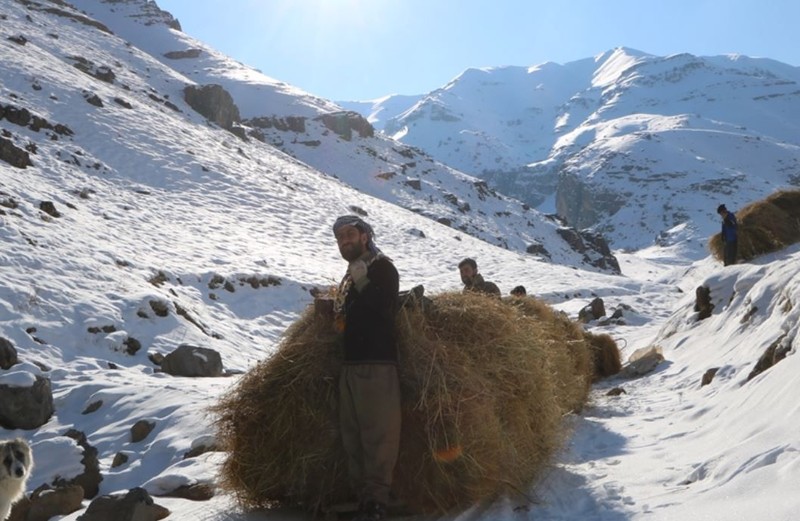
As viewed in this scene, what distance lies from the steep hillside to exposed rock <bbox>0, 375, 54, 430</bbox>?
4263 cm

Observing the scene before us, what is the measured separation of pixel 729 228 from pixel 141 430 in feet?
42.2

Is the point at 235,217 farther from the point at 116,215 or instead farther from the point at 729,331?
the point at 729,331

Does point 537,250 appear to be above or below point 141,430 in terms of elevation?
above

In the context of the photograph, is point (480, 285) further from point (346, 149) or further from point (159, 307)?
point (346, 149)

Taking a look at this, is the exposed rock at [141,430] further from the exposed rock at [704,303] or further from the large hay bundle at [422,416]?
the exposed rock at [704,303]

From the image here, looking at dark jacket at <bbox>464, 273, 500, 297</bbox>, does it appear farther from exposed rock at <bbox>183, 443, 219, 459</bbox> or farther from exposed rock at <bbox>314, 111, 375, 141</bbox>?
exposed rock at <bbox>314, 111, 375, 141</bbox>

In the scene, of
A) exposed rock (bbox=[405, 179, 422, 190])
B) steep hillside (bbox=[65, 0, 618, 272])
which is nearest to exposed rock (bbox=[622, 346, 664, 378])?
steep hillside (bbox=[65, 0, 618, 272])

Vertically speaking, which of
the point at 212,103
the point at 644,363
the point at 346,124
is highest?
the point at 346,124

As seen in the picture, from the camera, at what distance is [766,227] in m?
15.2

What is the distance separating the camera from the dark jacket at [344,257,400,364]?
462cm

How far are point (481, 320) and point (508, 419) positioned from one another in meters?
0.81

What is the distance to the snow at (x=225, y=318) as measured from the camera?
456 centimetres

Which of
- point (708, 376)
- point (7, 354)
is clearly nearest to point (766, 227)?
point (708, 376)

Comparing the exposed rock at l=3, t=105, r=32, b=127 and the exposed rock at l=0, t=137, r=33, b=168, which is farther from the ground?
the exposed rock at l=3, t=105, r=32, b=127
